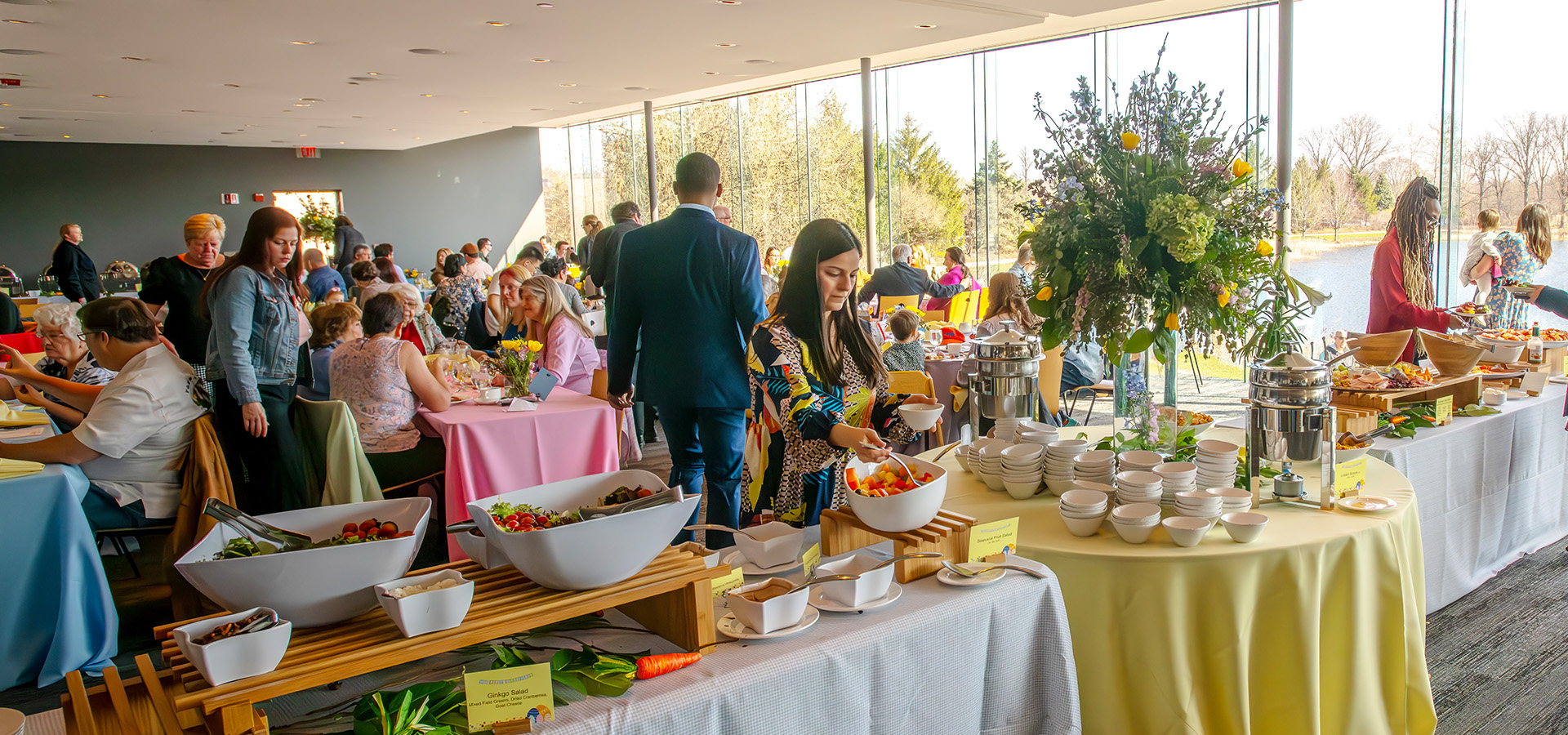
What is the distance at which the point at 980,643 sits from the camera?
147cm

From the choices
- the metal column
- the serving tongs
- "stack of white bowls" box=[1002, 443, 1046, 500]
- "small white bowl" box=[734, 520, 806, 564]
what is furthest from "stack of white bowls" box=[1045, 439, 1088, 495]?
the metal column

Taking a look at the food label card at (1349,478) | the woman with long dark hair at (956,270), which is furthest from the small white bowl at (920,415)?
the woman with long dark hair at (956,270)

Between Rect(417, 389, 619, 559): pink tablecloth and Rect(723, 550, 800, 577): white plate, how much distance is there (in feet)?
6.19

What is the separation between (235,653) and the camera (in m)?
1.02

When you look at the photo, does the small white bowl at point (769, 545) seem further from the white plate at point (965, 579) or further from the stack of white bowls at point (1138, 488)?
the stack of white bowls at point (1138, 488)

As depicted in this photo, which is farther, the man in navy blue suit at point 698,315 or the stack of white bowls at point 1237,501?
the man in navy blue suit at point 698,315

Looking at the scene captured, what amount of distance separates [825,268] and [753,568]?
902 millimetres

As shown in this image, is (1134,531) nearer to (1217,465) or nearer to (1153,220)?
(1217,465)

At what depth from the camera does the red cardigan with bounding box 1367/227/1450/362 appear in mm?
3832

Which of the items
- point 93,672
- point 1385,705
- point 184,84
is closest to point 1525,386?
point 1385,705

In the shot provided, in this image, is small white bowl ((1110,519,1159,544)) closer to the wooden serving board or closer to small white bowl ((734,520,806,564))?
small white bowl ((734,520,806,564))

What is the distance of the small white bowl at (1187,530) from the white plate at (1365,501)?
1.32ft

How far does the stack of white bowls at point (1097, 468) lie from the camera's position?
203 cm

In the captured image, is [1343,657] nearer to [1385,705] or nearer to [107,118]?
[1385,705]
